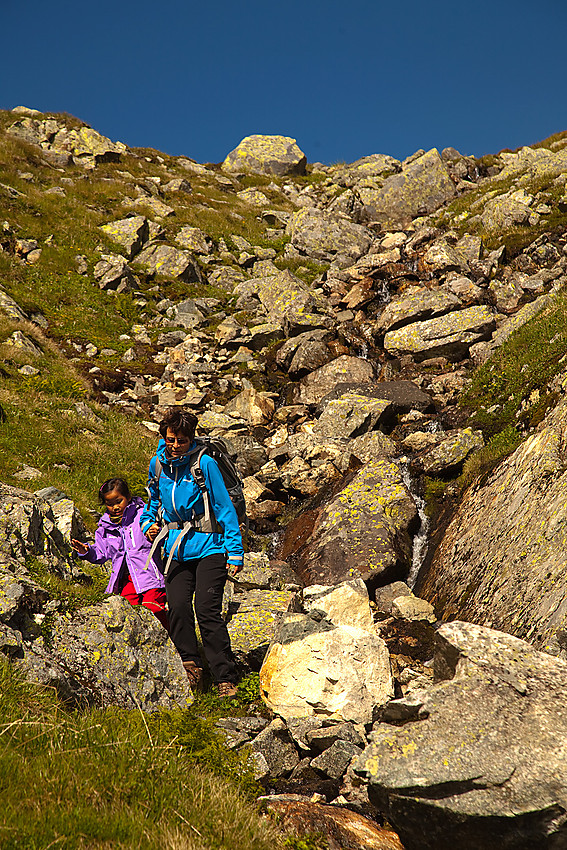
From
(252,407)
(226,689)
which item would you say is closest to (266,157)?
(252,407)

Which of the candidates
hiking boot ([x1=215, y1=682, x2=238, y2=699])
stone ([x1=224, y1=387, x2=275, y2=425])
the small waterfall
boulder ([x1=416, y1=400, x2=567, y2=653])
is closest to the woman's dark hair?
hiking boot ([x1=215, y1=682, x2=238, y2=699])

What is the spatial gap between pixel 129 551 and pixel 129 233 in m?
30.3

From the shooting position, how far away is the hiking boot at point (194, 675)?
23.6 ft

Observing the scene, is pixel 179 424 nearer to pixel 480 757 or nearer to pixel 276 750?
pixel 276 750

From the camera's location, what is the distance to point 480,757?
15.7 ft

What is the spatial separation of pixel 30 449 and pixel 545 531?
39.1 feet

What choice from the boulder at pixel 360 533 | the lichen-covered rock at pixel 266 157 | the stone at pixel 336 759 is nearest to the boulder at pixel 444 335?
the boulder at pixel 360 533

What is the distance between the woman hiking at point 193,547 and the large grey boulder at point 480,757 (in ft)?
8.27

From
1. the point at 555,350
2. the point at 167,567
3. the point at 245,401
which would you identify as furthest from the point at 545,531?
the point at 245,401

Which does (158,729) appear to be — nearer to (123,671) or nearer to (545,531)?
(123,671)

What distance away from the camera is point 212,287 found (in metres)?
32.5

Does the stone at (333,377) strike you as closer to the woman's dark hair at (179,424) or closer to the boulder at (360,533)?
the boulder at (360,533)

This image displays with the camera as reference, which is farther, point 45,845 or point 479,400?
point 479,400

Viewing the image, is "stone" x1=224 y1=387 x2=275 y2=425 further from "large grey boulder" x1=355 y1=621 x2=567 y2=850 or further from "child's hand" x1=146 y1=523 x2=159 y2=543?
"large grey boulder" x1=355 y1=621 x2=567 y2=850
